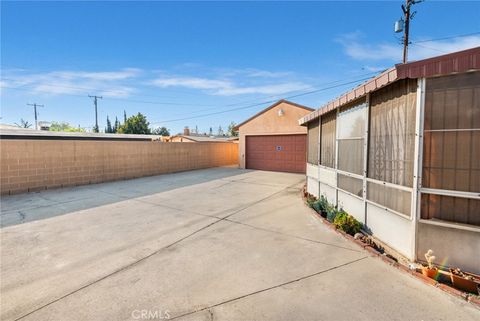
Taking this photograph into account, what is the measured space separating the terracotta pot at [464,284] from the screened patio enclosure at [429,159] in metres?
0.30

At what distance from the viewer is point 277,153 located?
47.8ft

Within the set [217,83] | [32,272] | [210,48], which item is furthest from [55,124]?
[32,272]

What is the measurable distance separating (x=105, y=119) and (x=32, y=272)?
237ft

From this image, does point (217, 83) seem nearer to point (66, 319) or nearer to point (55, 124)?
point (66, 319)

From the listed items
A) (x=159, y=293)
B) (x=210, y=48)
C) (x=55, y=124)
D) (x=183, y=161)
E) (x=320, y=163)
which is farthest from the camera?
(x=55, y=124)

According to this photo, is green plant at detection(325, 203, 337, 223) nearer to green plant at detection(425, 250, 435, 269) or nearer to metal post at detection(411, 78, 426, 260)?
metal post at detection(411, 78, 426, 260)

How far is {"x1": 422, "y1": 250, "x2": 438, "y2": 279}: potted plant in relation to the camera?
112 inches

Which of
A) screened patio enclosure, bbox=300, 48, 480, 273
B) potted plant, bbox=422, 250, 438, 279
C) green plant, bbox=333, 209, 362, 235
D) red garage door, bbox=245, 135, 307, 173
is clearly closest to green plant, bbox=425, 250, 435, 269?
potted plant, bbox=422, 250, 438, 279

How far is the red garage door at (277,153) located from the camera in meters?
13.7

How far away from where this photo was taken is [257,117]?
15.1 metres

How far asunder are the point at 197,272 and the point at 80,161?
9.46 metres

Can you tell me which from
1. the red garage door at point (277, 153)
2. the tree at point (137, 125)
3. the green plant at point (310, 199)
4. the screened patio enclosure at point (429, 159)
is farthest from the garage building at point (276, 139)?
the tree at point (137, 125)

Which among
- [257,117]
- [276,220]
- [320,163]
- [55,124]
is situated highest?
[55,124]

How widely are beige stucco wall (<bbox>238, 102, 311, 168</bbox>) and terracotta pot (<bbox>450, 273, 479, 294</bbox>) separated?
35.6 ft
